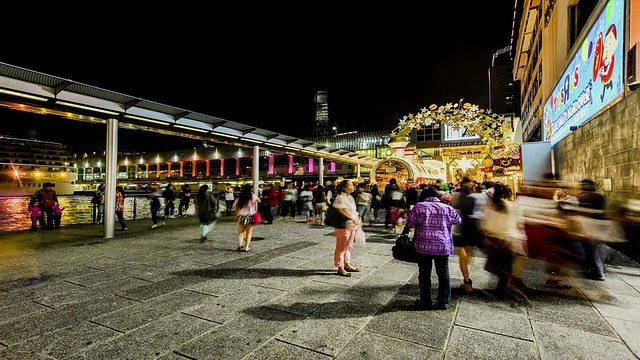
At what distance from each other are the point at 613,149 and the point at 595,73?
2293 millimetres

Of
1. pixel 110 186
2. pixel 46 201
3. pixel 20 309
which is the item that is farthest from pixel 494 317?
pixel 46 201

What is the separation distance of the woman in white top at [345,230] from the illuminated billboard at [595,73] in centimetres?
622

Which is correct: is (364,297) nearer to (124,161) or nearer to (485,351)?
(485,351)

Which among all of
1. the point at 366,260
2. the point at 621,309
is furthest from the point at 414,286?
the point at 621,309

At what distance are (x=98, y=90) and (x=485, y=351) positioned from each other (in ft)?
35.4

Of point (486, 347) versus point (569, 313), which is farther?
point (569, 313)

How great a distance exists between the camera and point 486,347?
293cm

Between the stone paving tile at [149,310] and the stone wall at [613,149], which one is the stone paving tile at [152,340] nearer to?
the stone paving tile at [149,310]

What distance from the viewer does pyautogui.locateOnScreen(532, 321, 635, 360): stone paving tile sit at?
2.78 metres

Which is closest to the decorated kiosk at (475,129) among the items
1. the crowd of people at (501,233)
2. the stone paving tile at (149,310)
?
the crowd of people at (501,233)

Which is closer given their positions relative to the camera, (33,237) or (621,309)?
(621,309)

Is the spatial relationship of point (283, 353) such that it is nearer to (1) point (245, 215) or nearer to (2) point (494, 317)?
(2) point (494, 317)

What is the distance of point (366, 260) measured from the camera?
255 inches

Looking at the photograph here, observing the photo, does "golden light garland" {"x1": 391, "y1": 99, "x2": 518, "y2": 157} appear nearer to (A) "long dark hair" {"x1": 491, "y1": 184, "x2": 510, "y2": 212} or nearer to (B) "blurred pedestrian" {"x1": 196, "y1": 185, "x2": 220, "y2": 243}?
(A) "long dark hair" {"x1": 491, "y1": 184, "x2": 510, "y2": 212}
